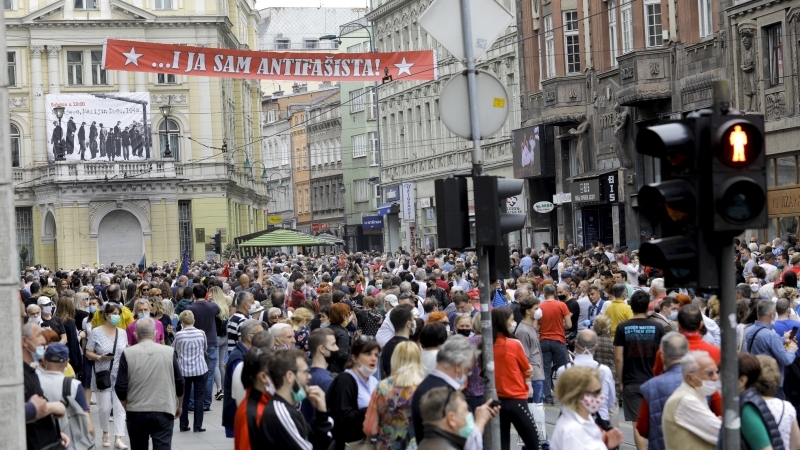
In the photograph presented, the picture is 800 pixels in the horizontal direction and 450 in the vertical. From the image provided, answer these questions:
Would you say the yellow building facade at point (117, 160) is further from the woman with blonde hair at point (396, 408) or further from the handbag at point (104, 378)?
the woman with blonde hair at point (396, 408)

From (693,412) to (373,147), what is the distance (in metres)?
77.6

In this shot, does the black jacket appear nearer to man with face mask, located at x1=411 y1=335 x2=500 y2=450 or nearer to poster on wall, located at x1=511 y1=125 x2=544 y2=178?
man with face mask, located at x1=411 y1=335 x2=500 y2=450

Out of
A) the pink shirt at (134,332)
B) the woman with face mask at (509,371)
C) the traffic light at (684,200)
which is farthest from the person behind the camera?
the pink shirt at (134,332)

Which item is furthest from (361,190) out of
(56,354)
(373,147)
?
(56,354)

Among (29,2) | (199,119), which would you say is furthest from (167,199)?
(29,2)

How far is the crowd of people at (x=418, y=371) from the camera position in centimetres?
884

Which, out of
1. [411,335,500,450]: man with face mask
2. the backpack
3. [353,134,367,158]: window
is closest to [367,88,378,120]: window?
[353,134,367,158]: window

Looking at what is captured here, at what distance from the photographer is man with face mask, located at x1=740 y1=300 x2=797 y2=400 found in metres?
12.6

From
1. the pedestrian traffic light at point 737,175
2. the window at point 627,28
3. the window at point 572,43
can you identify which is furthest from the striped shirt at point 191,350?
the window at point 572,43

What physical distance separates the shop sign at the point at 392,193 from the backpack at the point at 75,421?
201 feet

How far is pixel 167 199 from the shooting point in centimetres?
7538

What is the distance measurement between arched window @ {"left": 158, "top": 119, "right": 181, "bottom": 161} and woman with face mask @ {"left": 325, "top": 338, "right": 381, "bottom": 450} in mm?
67612

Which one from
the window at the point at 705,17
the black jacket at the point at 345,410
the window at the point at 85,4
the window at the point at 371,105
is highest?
the window at the point at 85,4

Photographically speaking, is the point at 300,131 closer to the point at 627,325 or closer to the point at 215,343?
the point at 215,343
